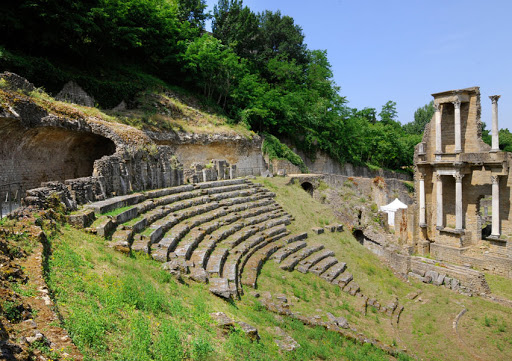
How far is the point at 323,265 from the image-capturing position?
13.9 meters

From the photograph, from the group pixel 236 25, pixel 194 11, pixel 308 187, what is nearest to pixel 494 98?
pixel 308 187

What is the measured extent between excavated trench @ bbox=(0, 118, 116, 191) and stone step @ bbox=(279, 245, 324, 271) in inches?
376

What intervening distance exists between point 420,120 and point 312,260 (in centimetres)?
7066

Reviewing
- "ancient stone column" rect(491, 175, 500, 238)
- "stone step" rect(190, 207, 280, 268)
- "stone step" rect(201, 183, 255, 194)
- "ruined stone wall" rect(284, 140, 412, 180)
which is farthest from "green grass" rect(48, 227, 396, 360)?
"ruined stone wall" rect(284, 140, 412, 180)

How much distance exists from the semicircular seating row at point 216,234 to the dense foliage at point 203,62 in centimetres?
1140

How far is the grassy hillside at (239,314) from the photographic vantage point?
478 centimetres

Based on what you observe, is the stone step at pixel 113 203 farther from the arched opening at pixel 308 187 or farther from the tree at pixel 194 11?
the tree at pixel 194 11

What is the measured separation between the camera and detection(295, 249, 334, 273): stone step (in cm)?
1304

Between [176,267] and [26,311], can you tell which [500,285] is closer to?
[176,267]

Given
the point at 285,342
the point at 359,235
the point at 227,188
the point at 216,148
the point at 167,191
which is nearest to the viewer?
the point at 285,342

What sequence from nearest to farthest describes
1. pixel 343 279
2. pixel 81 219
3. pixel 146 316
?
pixel 146 316 → pixel 81 219 → pixel 343 279

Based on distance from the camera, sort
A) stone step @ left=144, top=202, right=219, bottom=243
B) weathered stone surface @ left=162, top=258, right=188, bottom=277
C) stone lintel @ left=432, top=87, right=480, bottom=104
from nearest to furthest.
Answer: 1. weathered stone surface @ left=162, top=258, right=188, bottom=277
2. stone step @ left=144, top=202, right=219, bottom=243
3. stone lintel @ left=432, top=87, right=480, bottom=104

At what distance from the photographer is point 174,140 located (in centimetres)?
2250

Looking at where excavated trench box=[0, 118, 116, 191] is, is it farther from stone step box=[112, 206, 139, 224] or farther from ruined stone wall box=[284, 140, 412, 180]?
ruined stone wall box=[284, 140, 412, 180]
